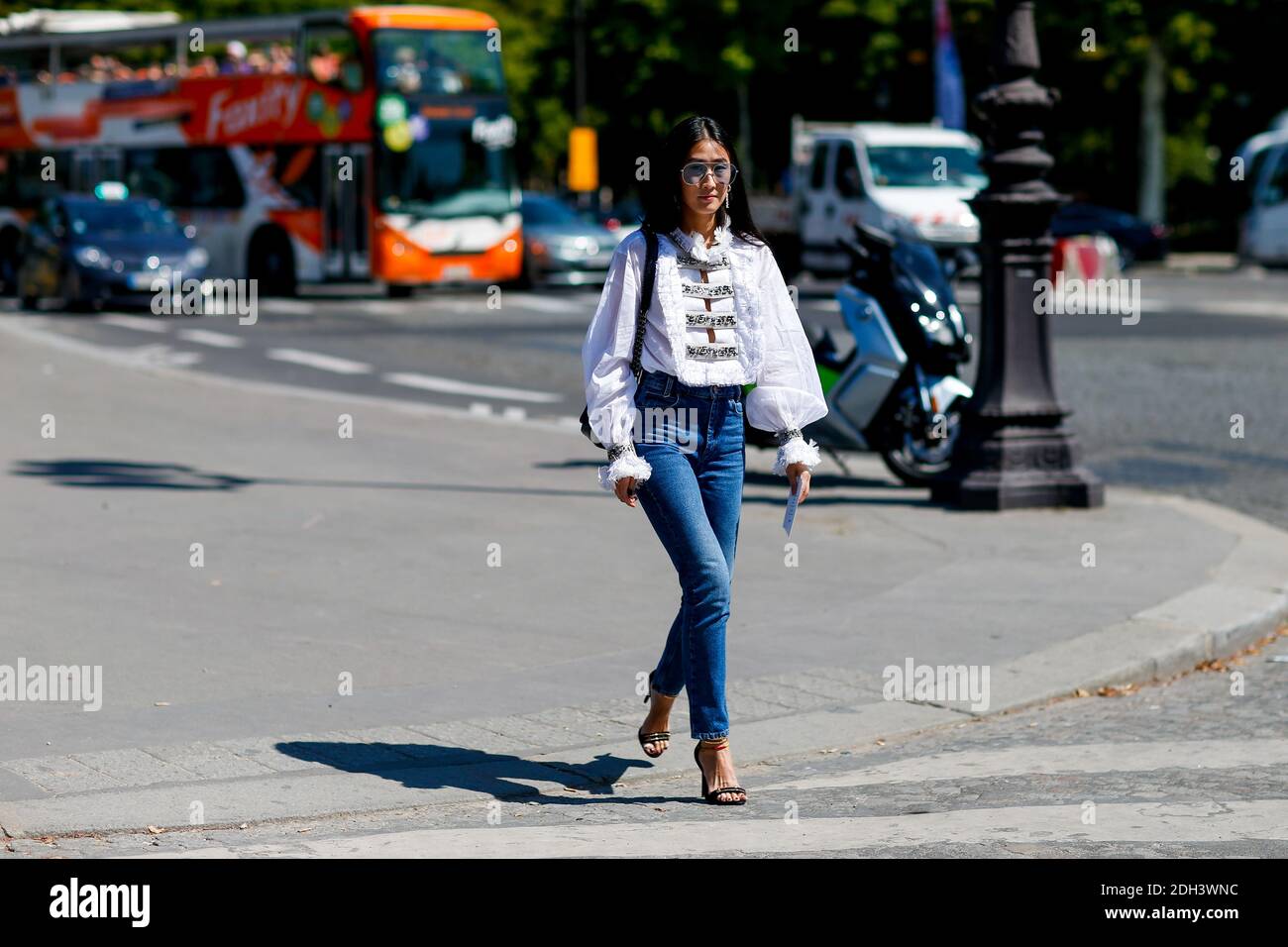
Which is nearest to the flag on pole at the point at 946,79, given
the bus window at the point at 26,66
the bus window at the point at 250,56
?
the bus window at the point at 250,56

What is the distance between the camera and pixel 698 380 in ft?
17.7

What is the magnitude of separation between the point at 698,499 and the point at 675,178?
2.77 feet

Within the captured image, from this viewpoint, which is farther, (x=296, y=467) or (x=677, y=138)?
(x=296, y=467)

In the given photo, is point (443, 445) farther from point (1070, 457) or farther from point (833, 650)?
point (833, 650)

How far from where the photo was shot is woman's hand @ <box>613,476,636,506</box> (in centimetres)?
532

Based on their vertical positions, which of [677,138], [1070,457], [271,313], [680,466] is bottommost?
[271,313]

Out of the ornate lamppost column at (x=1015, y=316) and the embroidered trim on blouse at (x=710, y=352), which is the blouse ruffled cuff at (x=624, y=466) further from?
the ornate lamppost column at (x=1015, y=316)

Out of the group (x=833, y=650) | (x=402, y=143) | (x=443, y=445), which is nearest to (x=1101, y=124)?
(x=402, y=143)

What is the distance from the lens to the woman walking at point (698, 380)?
212 inches

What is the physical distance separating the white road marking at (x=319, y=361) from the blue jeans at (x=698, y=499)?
13.4 metres

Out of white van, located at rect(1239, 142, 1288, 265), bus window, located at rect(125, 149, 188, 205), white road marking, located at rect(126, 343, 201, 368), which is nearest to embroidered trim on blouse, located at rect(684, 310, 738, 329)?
white road marking, located at rect(126, 343, 201, 368)
